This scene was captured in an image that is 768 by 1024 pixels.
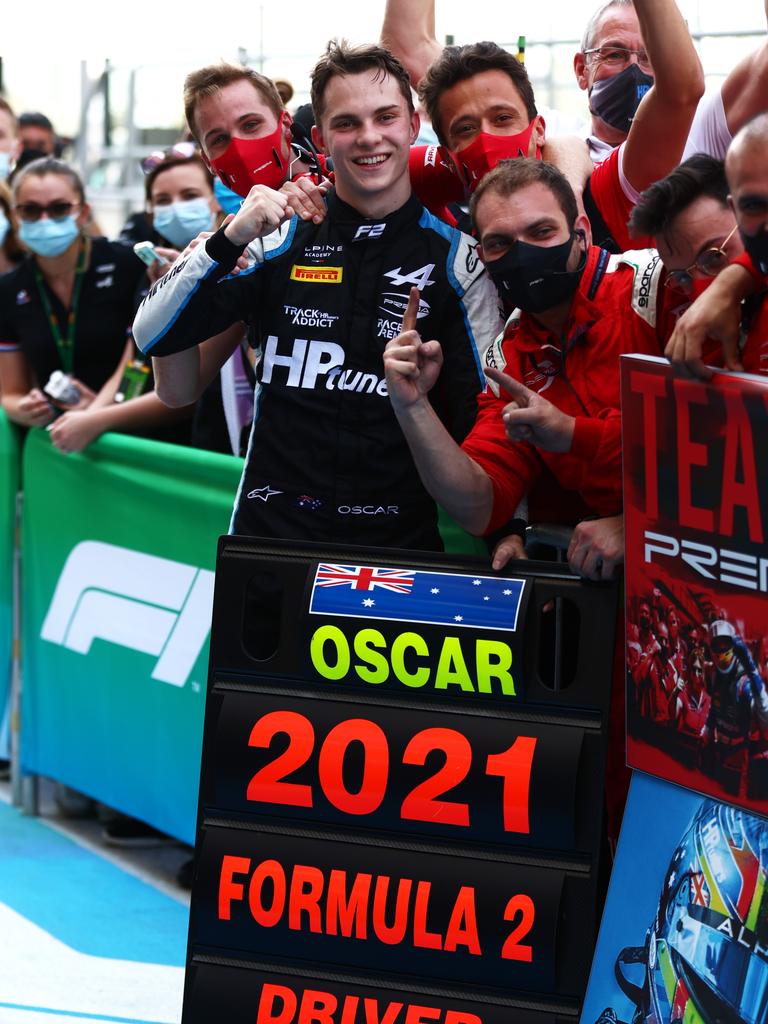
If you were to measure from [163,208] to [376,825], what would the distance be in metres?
2.71

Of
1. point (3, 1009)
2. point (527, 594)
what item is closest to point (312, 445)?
point (527, 594)

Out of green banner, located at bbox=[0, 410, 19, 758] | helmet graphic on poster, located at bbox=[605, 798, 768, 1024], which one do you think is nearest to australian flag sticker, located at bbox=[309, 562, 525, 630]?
helmet graphic on poster, located at bbox=[605, 798, 768, 1024]

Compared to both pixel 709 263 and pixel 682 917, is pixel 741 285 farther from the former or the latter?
pixel 682 917

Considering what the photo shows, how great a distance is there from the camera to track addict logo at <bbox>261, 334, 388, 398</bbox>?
9.70 feet

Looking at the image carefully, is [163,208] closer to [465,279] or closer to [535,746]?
[465,279]

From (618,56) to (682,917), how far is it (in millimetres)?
2118

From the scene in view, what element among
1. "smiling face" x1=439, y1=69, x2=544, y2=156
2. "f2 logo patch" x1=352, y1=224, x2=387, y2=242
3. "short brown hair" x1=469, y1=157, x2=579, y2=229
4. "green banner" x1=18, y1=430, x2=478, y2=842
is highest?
"smiling face" x1=439, y1=69, x2=544, y2=156

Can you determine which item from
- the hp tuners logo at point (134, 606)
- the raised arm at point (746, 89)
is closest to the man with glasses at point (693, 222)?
the raised arm at point (746, 89)

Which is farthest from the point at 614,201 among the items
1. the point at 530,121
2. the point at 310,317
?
the point at 310,317

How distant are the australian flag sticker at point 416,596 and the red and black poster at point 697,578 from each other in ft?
0.83

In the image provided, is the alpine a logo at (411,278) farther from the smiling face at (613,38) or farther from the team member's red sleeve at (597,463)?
the smiling face at (613,38)

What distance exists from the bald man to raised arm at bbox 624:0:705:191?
69cm

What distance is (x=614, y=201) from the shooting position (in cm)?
313

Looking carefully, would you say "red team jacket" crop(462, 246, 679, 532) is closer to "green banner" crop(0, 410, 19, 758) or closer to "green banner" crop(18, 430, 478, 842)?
"green banner" crop(18, 430, 478, 842)
